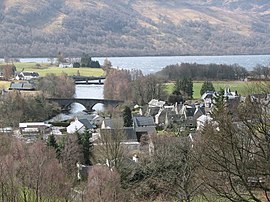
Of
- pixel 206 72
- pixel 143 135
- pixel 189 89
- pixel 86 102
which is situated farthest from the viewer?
pixel 206 72

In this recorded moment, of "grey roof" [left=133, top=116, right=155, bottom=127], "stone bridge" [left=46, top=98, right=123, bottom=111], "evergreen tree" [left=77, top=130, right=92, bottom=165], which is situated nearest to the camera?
"evergreen tree" [left=77, top=130, right=92, bottom=165]

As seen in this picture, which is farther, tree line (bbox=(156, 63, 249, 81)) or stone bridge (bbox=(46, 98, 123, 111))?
tree line (bbox=(156, 63, 249, 81))

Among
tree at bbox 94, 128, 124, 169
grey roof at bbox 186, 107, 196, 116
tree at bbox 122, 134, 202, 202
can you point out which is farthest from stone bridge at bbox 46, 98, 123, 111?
tree at bbox 122, 134, 202, 202

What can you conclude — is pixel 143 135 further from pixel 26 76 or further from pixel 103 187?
pixel 26 76

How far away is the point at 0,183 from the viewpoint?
15.8 meters

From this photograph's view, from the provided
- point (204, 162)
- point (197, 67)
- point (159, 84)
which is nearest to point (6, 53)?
point (197, 67)

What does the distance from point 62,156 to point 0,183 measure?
30.5ft

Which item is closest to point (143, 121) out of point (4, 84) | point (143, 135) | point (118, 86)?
point (143, 135)

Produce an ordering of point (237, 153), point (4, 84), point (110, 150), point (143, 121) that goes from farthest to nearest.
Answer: point (4, 84), point (143, 121), point (110, 150), point (237, 153)

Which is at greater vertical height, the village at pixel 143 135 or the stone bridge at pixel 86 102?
the village at pixel 143 135

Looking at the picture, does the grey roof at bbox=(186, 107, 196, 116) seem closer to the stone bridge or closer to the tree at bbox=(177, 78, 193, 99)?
the tree at bbox=(177, 78, 193, 99)

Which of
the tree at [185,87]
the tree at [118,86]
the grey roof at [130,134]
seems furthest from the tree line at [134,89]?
the grey roof at [130,134]

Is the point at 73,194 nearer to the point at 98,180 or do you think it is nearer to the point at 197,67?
the point at 98,180

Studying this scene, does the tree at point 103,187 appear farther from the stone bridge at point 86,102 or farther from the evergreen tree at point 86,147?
the stone bridge at point 86,102
